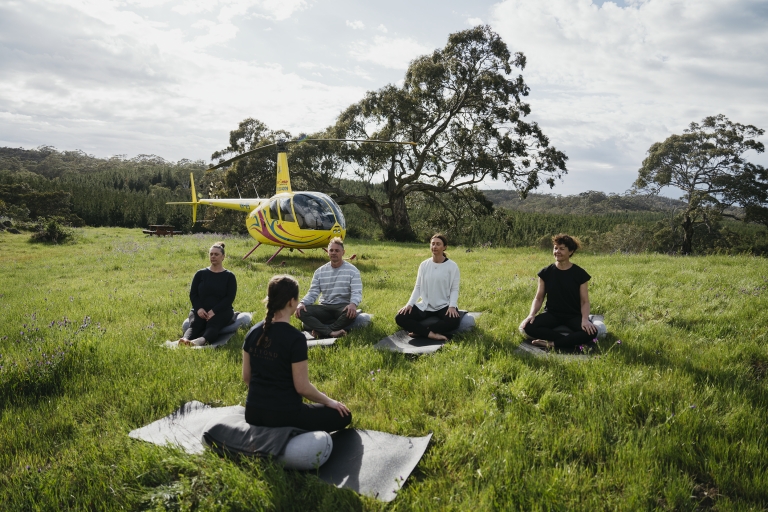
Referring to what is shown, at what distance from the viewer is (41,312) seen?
8297mm

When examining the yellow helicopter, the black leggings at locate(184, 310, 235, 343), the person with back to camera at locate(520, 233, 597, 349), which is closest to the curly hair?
the person with back to camera at locate(520, 233, 597, 349)

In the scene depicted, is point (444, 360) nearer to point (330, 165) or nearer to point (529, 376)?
point (529, 376)

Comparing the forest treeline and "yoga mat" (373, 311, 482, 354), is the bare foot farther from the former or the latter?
the forest treeline

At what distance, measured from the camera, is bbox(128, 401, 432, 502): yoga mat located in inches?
122

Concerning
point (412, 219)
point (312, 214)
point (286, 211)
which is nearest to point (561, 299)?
point (312, 214)

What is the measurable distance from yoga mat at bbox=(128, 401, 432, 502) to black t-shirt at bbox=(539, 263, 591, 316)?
3311 millimetres

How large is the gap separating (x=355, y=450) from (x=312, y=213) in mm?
11000

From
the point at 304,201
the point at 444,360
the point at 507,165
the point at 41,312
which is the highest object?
the point at 507,165

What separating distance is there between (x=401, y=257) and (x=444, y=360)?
12.2 meters

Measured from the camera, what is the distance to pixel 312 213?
1390cm

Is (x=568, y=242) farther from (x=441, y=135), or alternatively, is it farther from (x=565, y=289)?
(x=441, y=135)

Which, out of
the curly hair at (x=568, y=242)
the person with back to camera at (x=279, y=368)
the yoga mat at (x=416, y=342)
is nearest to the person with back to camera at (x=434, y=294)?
the yoga mat at (x=416, y=342)

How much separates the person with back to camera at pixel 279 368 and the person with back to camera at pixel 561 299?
137 inches

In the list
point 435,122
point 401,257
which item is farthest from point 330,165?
point 401,257
